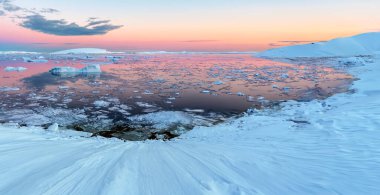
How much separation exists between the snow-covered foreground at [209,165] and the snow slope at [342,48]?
2761 inches

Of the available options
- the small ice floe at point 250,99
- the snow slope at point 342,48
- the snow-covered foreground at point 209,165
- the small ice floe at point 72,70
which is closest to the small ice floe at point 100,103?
the snow-covered foreground at point 209,165

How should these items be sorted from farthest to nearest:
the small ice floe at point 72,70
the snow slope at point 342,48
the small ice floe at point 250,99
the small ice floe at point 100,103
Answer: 1. the snow slope at point 342,48
2. the small ice floe at point 72,70
3. the small ice floe at point 250,99
4. the small ice floe at point 100,103

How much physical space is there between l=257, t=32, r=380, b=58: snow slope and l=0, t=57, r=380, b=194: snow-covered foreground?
230 feet

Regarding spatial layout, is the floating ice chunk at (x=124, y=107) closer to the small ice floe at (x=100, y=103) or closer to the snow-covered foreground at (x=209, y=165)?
the small ice floe at (x=100, y=103)

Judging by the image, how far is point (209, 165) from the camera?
13.6ft

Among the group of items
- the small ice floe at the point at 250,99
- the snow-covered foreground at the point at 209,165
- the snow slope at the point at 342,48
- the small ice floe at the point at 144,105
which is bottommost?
the small ice floe at the point at 250,99

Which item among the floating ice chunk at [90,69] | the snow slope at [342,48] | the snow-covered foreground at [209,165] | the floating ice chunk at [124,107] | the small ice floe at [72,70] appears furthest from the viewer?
the snow slope at [342,48]

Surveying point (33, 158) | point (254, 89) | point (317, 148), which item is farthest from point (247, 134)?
point (254, 89)

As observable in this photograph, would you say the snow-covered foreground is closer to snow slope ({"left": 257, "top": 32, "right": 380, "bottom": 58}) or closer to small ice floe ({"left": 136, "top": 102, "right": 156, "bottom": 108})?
small ice floe ({"left": 136, "top": 102, "right": 156, "bottom": 108})

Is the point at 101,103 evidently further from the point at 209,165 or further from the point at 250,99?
the point at 209,165

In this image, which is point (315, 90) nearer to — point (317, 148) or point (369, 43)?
point (317, 148)

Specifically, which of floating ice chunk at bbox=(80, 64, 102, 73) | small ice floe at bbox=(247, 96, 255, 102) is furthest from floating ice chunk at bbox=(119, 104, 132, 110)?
floating ice chunk at bbox=(80, 64, 102, 73)

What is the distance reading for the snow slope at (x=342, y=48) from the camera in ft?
222

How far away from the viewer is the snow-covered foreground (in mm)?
3287
